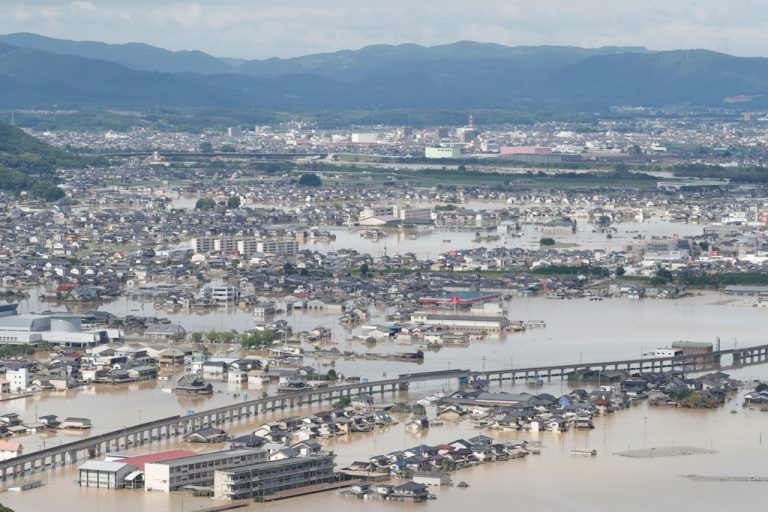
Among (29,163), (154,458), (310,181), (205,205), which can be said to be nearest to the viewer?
(154,458)

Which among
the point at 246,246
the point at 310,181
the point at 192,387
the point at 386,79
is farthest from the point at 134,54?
the point at 192,387

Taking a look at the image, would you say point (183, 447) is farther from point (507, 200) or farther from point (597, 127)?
point (597, 127)

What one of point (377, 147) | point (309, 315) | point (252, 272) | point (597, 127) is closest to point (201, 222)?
point (252, 272)

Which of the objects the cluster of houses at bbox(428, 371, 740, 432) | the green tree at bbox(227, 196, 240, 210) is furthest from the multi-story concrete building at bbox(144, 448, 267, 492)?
the green tree at bbox(227, 196, 240, 210)

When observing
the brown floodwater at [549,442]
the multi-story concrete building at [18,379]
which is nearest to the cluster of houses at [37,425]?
the brown floodwater at [549,442]

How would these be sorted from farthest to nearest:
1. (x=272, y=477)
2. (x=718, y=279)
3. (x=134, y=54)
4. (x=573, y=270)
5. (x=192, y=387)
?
(x=134, y=54), (x=573, y=270), (x=718, y=279), (x=192, y=387), (x=272, y=477)

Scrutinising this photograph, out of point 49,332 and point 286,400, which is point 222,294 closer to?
point 49,332

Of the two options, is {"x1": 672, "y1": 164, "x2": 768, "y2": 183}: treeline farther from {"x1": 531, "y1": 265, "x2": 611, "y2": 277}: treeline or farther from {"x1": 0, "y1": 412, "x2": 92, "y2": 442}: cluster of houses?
{"x1": 0, "y1": 412, "x2": 92, "y2": 442}: cluster of houses
